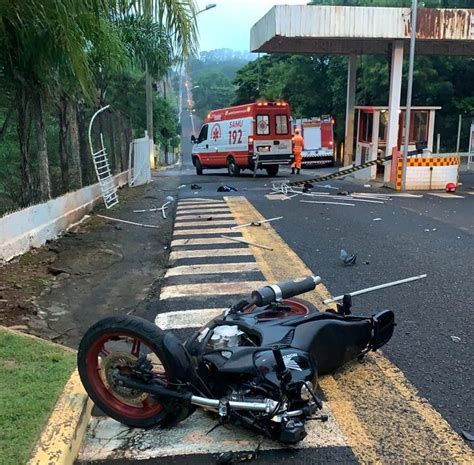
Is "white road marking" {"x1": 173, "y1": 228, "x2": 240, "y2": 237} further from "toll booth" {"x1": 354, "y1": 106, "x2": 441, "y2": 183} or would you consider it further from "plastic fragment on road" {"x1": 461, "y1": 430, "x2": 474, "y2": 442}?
"toll booth" {"x1": 354, "y1": 106, "x2": 441, "y2": 183}

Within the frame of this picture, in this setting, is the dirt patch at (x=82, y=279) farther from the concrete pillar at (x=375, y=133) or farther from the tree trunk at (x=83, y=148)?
the concrete pillar at (x=375, y=133)

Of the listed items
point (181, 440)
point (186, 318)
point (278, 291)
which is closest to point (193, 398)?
point (181, 440)

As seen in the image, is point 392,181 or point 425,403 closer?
point 425,403

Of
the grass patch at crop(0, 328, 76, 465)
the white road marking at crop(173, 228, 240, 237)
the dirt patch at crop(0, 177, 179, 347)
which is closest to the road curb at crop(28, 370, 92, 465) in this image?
the grass patch at crop(0, 328, 76, 465)

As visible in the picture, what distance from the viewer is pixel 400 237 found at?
9.12m

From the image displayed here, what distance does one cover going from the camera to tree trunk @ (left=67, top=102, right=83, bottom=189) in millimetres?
11195

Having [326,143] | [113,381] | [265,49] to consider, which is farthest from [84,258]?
[326,143]

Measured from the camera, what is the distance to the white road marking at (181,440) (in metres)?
3.16

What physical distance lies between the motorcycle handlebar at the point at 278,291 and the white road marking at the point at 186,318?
139cm

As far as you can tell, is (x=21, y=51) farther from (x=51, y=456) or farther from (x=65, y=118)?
(x=51, y=456)

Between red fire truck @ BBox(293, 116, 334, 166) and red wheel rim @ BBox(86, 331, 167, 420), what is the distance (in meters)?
30.2

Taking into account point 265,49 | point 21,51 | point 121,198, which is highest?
point 265,49

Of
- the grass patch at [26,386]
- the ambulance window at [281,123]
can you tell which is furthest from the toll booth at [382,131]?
the grass patch at [26,386]

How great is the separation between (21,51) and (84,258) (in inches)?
117
